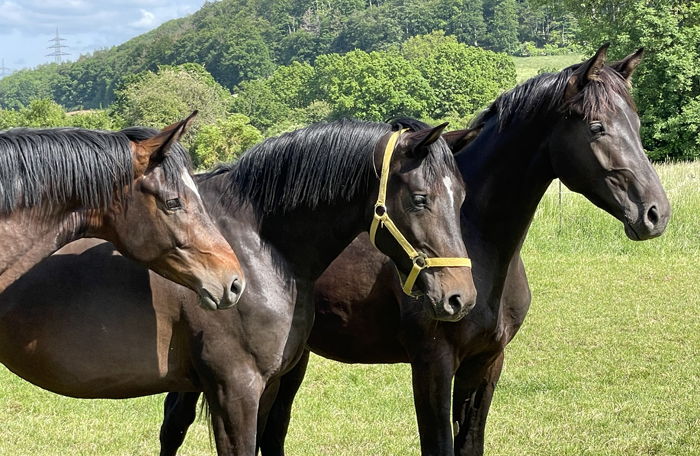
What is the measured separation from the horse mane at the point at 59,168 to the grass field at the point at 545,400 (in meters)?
2.73

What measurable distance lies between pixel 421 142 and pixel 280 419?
83.0 inches

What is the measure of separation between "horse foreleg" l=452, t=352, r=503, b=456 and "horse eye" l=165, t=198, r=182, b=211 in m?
1.94

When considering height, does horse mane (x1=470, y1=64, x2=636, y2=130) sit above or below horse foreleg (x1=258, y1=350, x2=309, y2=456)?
above

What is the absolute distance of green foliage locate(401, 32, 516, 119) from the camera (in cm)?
8344

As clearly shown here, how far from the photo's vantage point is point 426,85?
82125 millimetres

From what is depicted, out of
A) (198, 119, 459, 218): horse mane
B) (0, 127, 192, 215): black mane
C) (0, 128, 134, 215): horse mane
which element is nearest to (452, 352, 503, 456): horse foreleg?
(198, 119, 459, 218): horse mane

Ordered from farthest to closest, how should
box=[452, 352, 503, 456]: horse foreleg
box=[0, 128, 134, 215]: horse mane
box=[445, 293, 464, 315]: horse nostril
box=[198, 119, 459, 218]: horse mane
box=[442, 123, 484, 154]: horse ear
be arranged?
box=[452, 352, 503, 456]: horse foreleg < box=[442, 123, 484, 154]: horse ear < box=[198, 119, 459, 218]: horse mane < box=[445, 293, 464, 315]: horse nostril < box=[0, 128, 134, 215]: horse mane

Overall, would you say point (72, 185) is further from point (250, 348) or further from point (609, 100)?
point (609, 100)

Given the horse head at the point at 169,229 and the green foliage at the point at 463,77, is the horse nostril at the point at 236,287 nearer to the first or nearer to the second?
the horse head at the point at 169,229

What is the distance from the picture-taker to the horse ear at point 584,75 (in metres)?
3.64

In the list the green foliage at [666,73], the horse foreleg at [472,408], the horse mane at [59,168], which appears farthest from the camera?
the green foliage at [666,73]

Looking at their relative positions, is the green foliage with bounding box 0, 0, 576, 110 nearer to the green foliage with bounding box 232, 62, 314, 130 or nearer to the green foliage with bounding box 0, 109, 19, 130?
the green foliage with bounding box 232, 62, 314, 130

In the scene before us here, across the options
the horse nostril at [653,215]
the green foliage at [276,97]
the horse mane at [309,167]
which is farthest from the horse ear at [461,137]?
the green foliage at [276,97]

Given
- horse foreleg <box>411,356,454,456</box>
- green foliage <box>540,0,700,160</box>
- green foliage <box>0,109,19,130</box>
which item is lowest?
green foliage <box>0,109,19,130</box>
